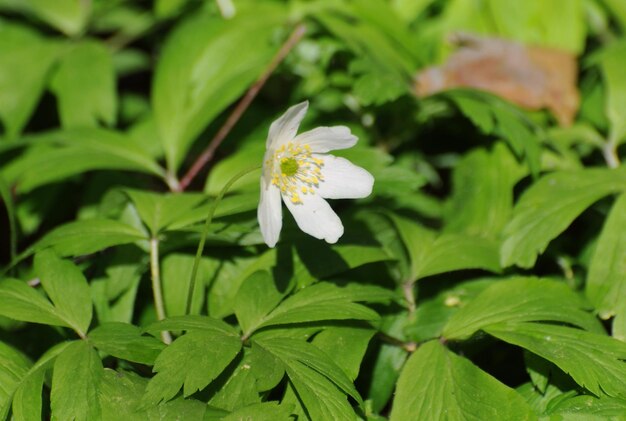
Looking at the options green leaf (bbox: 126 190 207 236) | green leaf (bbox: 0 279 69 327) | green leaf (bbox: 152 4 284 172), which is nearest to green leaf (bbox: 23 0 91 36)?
green leaf (bbox: 152 4 284 172)

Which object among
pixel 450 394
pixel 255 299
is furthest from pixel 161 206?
pixel 450 394

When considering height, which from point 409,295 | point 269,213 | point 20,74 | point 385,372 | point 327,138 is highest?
point 327,138

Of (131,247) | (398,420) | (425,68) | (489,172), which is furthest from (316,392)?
(425,68)

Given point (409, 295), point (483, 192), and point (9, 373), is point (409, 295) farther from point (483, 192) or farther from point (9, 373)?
point (9, 373)

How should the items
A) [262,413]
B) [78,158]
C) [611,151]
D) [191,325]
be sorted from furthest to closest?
[611,151], [78,158], [191,325], [262,413]

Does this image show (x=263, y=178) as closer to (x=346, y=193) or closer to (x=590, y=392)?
(x=346, y=193)

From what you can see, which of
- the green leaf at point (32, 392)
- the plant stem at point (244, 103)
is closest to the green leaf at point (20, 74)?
the plant stem at point (244, 103)

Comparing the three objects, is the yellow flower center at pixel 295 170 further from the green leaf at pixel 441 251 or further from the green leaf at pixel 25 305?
the green leaf at pixel 25 305
